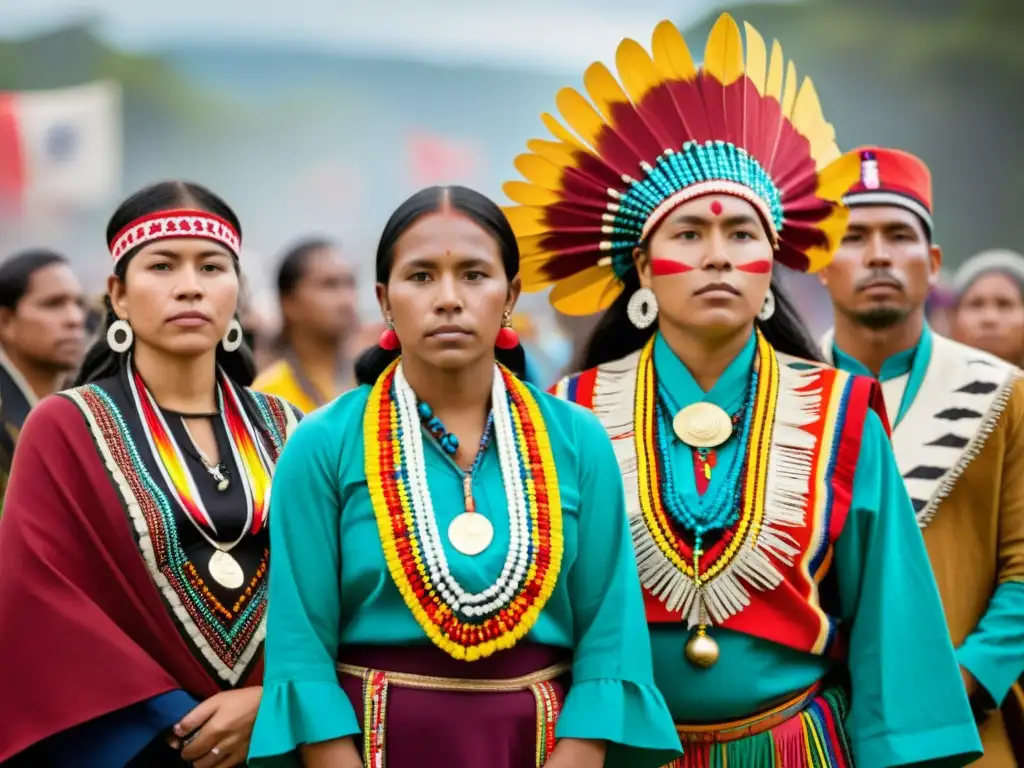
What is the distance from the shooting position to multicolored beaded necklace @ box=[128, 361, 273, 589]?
10.6 feet

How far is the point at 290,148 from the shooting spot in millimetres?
16453

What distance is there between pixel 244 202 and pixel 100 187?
4.21m

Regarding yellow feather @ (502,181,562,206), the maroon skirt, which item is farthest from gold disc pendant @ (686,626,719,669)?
yellow feather @ (502,181,562,206)

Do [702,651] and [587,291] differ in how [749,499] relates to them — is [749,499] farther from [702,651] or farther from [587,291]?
[587,291]

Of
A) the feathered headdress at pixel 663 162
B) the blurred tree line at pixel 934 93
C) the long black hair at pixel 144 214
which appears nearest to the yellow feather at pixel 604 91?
the feathered headdress at pixel 663 162

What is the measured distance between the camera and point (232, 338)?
3.57m

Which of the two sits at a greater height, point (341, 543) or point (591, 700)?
point (341, 543)

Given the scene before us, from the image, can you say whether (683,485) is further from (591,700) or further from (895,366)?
(895,366)

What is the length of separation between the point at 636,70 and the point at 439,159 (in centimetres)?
1222

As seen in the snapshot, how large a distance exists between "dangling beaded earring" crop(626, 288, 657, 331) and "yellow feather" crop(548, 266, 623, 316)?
5.3 inches

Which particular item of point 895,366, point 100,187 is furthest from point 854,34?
point 895,366

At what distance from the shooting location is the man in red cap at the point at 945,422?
3.67 meters

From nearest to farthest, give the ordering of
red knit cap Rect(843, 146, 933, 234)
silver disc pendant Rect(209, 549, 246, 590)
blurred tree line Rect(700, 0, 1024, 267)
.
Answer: silver disc pendant Rect(209, 549, 246, 590)
red knit cap Rect(843, 146, 933, 234)
blurred tree line Rect(700, 0, 1024, 267)

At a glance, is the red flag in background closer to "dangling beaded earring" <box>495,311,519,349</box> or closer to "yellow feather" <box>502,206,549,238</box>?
"yellow feather" <box>502,206,549,238</box>
